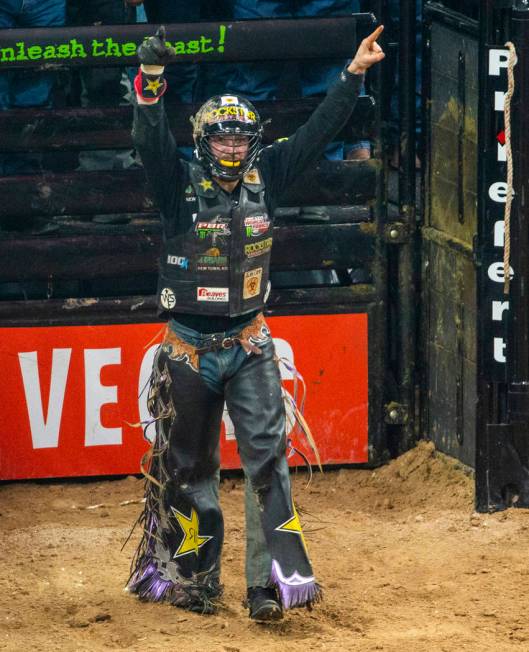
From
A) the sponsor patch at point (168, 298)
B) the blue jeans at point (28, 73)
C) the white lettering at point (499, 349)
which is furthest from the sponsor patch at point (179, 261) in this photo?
the blue jeans at point (28, 73)

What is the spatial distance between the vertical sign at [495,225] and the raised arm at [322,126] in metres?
1.04

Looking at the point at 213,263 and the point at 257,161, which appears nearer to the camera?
the point at 213,263

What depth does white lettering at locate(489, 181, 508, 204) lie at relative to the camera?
6965 millimetres

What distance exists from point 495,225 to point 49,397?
8.15 feet

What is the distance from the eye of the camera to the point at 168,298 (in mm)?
6062

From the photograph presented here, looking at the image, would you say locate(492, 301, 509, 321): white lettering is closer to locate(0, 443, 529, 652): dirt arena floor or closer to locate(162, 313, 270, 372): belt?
locate(0, 443, 529, 652): dirt arena floor

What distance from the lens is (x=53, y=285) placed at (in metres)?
8.01

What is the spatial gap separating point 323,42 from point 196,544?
9.01ft

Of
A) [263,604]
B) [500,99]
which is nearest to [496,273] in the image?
[500,99]

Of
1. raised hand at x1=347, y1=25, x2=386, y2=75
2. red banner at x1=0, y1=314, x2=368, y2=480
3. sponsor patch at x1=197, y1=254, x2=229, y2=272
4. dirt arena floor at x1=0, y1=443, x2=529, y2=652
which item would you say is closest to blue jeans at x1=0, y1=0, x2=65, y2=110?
red banner at x1=0, y1=314, x2=368, y2=480

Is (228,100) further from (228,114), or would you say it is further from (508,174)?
(508,174)

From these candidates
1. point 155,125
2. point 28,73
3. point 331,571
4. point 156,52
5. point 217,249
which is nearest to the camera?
point 156,52

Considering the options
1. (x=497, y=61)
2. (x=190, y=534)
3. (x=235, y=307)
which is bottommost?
(x=190, y=534)

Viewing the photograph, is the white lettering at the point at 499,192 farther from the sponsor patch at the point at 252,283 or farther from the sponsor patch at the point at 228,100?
the sponsor patch at the point at 228,100
